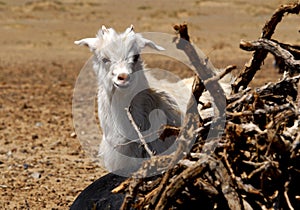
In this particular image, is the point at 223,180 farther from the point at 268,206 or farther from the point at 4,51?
the point at 4,51

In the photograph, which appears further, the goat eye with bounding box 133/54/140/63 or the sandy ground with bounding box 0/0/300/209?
the sandy ground with bounding box 0/0/300/209

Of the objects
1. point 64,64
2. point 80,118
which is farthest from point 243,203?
point 64,64

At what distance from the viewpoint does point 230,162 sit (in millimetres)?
3520

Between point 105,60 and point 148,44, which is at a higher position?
point 148,44

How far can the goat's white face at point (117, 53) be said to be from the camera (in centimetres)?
556

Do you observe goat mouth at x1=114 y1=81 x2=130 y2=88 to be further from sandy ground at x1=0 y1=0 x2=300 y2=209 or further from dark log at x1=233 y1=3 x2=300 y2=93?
dark log at x1=233 y1=3 x2=300 y2=93

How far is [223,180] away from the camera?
10.8ft

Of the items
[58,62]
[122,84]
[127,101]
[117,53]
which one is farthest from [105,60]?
[58,62]

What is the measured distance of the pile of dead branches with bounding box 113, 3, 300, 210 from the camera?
335 centimetres

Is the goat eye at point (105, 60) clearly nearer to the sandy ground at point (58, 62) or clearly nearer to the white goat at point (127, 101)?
the white goat at point (127, 101)

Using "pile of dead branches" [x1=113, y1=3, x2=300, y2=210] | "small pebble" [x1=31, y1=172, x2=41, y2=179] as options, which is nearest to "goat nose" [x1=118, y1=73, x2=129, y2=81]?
"pile of dead branches" [x1=113, y1=3, x2=300, y2=210]

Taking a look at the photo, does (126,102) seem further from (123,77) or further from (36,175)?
(36,175)

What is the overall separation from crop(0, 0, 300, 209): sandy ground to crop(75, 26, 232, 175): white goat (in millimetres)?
965

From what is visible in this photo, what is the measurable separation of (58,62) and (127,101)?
15832mm
